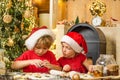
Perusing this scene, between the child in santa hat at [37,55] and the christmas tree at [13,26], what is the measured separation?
94cm

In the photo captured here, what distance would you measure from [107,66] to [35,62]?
0.49 metres

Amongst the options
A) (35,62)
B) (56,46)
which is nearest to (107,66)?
(35,62)

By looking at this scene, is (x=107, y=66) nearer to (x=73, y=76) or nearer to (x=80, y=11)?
(x=73, y=76)

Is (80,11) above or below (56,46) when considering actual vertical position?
above

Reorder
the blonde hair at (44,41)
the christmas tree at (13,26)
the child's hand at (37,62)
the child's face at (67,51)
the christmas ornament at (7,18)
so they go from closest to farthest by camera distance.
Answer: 1. the child's hand at (37,62)
2. the blonde hair at (44,41)
3. the child's face at (67,51)
4. the christmas ornament at (7,18)
5. the christmas tree at (13,26)

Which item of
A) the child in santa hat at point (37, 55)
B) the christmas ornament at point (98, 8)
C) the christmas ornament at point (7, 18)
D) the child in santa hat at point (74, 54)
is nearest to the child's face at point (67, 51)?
the child in santa hat at point (74, 54)

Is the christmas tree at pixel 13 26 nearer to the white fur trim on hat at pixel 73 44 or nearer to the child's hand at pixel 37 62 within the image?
the white fur trim on hat at pixel 73 44

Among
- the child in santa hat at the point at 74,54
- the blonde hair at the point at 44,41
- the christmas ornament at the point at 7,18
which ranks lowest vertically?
the child in santa hat at the point at 74,54

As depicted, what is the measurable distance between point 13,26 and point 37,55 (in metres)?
1.11

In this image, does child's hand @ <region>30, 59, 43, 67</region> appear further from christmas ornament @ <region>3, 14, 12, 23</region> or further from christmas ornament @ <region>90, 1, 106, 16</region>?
christmas ornament @ <region>90, 1, 106, 16</region>

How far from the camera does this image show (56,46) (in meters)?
5.08

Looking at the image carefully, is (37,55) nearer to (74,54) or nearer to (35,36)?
(35,36)

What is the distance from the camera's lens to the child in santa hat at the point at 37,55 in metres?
1.80

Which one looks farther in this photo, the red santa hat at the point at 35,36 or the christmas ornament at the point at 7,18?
the christmas ornament at the point at 7,18
